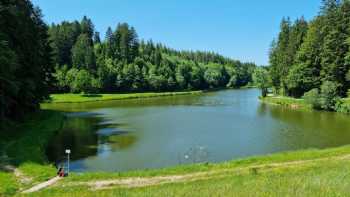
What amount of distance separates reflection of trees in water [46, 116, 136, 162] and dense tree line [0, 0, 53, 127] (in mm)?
4675

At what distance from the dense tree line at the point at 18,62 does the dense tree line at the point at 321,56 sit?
1630 inches

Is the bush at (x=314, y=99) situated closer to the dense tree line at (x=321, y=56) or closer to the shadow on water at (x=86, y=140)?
the dense tree line at (x=321, y=56)

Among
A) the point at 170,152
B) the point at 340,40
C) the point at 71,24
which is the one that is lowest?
the point at 170,152

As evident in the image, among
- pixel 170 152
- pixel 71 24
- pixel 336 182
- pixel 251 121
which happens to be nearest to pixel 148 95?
pixel 71 24

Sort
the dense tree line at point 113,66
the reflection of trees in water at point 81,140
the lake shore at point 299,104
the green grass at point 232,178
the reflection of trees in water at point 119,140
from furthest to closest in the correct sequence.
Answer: the dense tree line at point 113,66 < the lake shore at point 299,104 < the reflection of trees in water at point 119,140 < the reflection of trees in water at point 81,140 < the green grass at point 232,178

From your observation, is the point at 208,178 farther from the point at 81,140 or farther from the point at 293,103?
the point at 293,103

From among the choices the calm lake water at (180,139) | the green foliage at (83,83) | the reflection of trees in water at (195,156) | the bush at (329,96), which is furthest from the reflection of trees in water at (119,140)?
the green foliage at (83,83)

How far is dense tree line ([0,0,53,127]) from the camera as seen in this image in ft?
79.2

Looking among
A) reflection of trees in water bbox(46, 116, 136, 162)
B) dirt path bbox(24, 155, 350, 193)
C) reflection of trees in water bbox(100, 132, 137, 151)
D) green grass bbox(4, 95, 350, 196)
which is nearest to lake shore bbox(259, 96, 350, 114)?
green grass bbox(4, 95, 350, 196)

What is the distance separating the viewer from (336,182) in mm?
12234

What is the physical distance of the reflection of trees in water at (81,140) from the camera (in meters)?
24.5

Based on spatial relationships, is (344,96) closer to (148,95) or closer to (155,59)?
(148,95)

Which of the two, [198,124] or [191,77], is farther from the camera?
[191,77]

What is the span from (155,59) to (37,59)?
90420 mm
